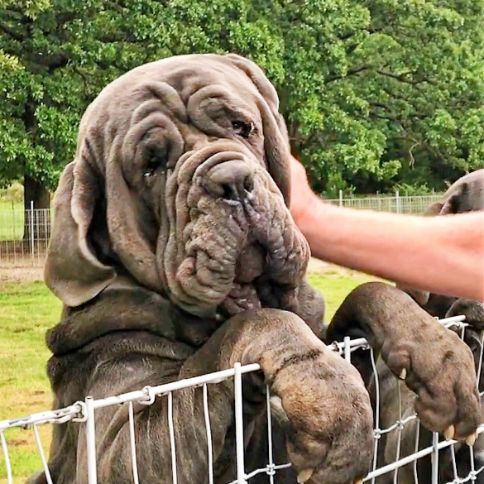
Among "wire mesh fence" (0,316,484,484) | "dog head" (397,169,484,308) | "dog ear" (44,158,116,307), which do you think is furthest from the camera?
"dog head" (397,169,484,308)

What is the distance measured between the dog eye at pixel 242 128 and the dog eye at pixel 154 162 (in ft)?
0.64

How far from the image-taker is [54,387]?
2.32 m

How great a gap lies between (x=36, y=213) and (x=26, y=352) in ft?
25.7

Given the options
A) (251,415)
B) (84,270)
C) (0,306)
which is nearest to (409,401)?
(251,415)

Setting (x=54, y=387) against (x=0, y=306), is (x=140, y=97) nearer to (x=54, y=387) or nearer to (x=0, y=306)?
(x=54, y=387)

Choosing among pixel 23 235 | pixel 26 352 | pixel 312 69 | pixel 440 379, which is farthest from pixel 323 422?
pixel 312 69

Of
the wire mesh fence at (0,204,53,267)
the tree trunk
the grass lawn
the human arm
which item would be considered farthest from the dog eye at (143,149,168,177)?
the wire mesh fence at (0,204,53,267)

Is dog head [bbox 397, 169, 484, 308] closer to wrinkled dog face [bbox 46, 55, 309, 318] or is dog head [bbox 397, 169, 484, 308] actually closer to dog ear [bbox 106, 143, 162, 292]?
wrinkled dog face [bbox 46, 55, 309, 318]

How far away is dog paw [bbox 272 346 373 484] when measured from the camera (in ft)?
5.74

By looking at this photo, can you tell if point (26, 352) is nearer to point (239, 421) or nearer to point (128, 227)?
point (128, 227)

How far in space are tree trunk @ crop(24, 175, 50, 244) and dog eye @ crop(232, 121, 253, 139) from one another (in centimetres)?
1180

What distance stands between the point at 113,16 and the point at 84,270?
572 inches

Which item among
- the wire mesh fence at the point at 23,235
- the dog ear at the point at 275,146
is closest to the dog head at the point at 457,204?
the dog ear at the point at 275,146

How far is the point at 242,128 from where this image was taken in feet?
7.34
